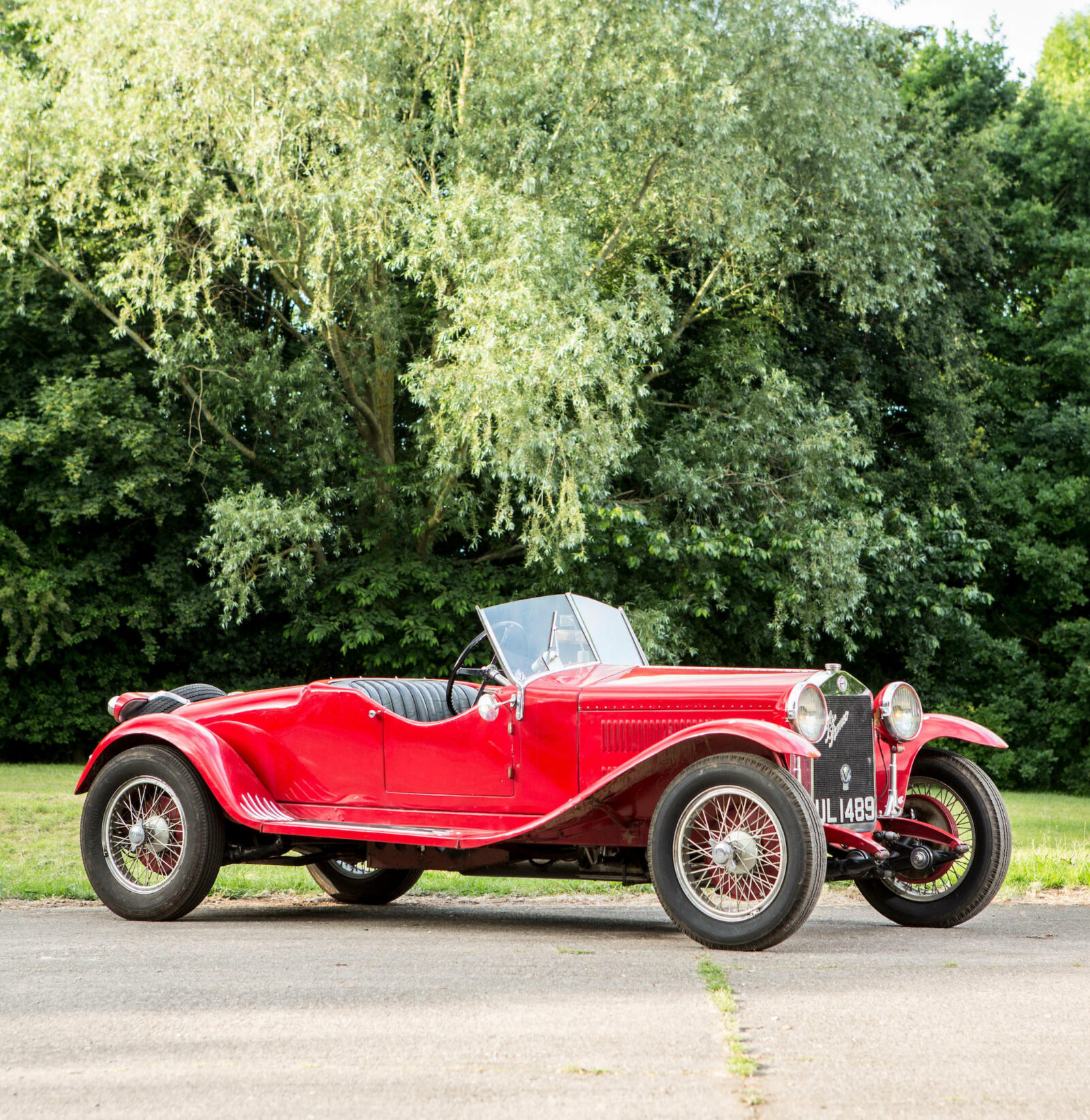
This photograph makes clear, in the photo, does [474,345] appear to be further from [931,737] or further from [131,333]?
[931,737]

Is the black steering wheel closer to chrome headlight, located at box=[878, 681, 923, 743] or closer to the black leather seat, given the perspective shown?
the black leather seat

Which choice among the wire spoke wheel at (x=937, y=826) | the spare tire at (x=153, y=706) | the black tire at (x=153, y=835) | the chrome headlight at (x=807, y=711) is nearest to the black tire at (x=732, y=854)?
the chrome headlight at (x=807, y=711)

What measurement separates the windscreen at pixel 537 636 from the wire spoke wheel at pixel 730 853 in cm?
146

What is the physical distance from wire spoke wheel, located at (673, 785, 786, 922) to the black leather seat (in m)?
1.95

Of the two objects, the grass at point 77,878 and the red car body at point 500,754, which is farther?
the grass at point 77,878

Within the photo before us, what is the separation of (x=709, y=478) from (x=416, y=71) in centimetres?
767

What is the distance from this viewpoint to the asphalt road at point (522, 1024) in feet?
12.6

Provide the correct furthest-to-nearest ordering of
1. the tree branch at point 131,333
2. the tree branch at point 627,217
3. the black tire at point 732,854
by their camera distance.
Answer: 1. the tree branch at point 131,333
2. the tree branch at point 627,217
3. the black tire at point 732,854

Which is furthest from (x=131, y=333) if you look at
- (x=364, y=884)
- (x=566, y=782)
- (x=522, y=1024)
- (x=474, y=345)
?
(x=522, y=1024)

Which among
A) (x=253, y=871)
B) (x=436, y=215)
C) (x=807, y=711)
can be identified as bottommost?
(x=253, y=871)

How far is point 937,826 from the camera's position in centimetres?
816

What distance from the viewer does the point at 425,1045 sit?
445 cm

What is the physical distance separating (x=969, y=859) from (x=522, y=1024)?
13.3ft

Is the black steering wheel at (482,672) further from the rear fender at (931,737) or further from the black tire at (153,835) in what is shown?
the rear fender at (931,737)
